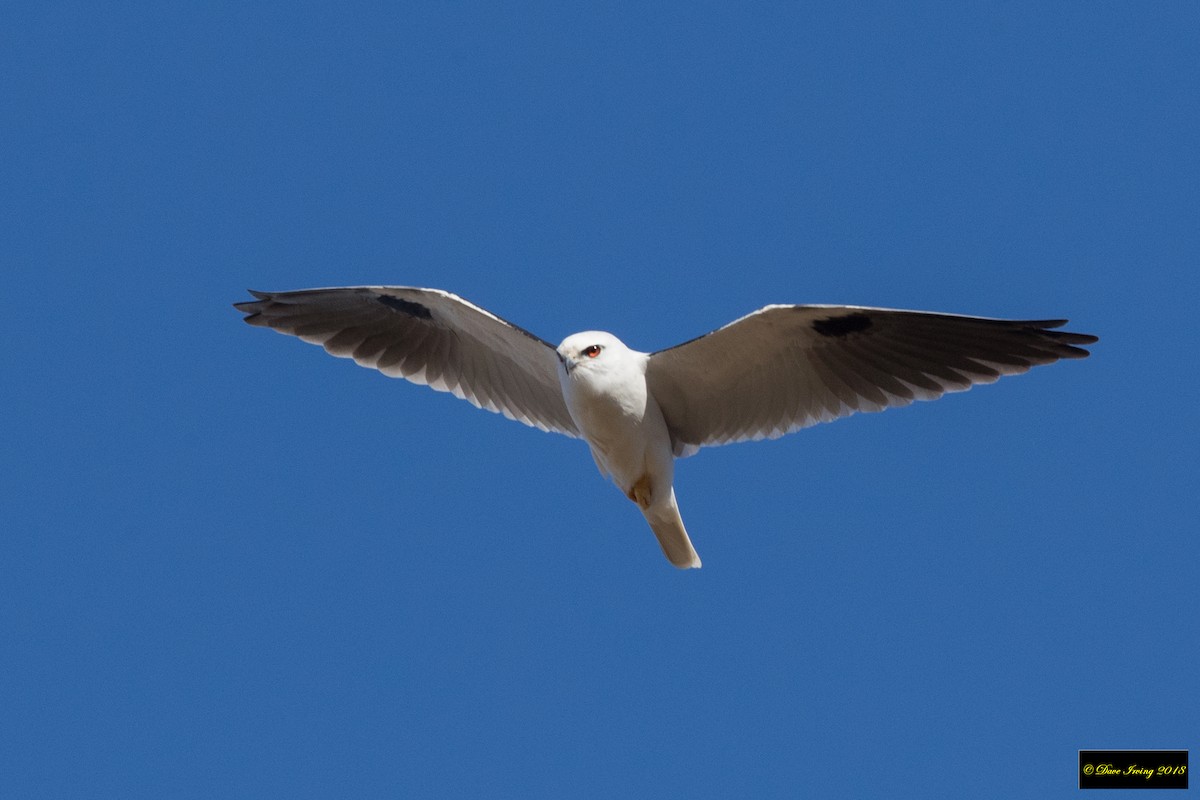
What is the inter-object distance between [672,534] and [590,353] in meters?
1.73

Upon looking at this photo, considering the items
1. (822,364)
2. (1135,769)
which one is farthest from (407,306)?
(1135,769)

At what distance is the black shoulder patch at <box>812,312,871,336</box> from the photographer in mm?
10086

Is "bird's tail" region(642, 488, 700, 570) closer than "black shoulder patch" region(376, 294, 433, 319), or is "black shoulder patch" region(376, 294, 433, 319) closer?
"bird's tail" region(642, 488, 700, 570)

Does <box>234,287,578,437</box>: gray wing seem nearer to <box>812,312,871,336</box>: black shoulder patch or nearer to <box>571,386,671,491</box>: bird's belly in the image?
<box>571,386,671,491</box>: bird's belly

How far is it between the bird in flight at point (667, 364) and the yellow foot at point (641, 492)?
0.04 feet

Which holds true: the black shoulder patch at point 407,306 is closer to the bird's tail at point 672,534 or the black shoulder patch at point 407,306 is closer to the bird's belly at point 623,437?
the bird's belly at point 623,437

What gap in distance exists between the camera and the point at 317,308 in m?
11.4

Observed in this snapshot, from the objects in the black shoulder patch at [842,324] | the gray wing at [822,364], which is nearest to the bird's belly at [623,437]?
the gray wing at [822,364]

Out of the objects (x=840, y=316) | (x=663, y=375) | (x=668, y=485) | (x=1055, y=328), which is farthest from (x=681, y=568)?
(x=1055, y=328)

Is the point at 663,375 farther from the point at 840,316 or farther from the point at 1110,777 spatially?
the point at 1110,777

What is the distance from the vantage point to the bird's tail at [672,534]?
Result: 1052cm

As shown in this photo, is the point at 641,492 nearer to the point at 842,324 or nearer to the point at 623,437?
the point at 623,437

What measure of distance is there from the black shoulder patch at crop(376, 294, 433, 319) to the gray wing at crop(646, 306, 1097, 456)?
195 cm

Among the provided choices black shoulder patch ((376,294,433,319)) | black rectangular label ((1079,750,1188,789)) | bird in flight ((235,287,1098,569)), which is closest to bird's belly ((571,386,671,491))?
bird in flight ((235,287,1098,569))
